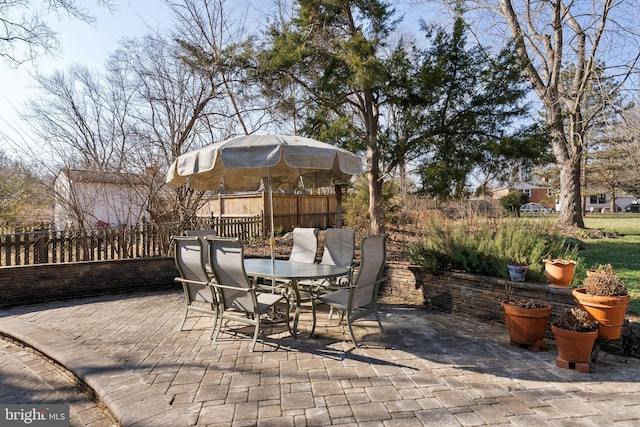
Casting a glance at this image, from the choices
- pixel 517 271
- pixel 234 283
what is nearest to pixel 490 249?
pixel 517 271

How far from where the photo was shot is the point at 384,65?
717 centimetres

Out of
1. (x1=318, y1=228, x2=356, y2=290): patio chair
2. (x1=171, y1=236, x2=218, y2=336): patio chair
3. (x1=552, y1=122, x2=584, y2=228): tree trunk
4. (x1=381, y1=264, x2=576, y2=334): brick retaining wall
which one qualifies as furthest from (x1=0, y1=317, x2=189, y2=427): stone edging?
(x1=552, y1=122, x2=584, y2=228): tree trunk

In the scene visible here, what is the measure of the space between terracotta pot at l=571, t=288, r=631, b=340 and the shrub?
1029mm

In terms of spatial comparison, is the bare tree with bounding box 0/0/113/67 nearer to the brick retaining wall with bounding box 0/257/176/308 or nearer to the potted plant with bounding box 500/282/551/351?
the brick retaining wall with bounding box 0/257/176/308

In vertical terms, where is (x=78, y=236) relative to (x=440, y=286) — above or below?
above

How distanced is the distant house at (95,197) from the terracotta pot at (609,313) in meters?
7.38

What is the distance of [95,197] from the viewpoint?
7.43 meters

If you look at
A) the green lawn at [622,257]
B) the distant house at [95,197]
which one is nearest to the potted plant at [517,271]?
the green lawn at [622,257]

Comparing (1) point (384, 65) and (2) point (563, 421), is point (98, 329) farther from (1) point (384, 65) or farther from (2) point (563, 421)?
(1) point (384, 65)

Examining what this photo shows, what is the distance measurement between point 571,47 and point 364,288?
14.1 metres

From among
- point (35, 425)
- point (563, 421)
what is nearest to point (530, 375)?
point (563, 421)

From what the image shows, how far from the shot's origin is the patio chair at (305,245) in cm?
523

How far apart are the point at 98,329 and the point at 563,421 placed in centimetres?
442

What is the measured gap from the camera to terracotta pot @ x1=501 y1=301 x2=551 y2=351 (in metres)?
3.46
